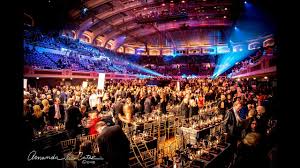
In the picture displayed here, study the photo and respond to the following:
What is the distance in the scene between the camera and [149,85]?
86.3ft

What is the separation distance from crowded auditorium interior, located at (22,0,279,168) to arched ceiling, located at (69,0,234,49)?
167 millimetres

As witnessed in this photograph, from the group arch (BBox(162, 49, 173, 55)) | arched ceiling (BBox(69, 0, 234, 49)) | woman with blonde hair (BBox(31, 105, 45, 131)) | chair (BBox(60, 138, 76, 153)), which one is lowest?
chair (BBox(60, 138, 76, 153))

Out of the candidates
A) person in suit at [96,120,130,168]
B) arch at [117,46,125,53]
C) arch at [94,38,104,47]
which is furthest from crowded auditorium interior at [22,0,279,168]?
arch at [117,46,125,53]

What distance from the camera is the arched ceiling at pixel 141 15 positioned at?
2871cm

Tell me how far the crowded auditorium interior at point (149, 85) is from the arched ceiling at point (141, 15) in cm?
17

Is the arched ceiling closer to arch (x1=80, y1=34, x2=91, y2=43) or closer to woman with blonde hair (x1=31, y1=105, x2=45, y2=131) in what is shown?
arch (x1=80, y1=34, x2=91, y2=43)

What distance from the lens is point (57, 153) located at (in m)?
7.23

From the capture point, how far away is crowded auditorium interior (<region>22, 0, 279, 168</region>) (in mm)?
5016

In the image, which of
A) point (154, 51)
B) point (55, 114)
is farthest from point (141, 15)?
point (55, 114)

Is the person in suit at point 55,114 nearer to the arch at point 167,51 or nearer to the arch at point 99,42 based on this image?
the arch at point 99,42

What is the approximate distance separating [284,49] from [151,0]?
28.4 meters

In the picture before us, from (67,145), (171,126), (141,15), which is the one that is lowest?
(171,126)

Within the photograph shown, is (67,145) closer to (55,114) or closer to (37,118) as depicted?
(37,118)

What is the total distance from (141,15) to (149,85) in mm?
12343
